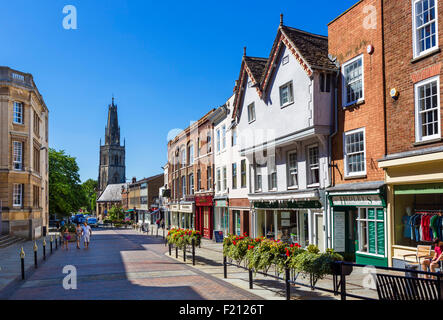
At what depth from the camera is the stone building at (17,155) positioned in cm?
3484

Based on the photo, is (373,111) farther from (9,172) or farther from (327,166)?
(9,172)

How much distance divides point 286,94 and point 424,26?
8.05m

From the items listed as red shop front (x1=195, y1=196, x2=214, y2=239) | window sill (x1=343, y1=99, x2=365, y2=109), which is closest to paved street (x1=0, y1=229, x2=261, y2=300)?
window sill (x1=343, y1=99, x2=365, y2=109)

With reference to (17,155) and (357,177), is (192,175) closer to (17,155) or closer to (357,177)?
(17,155)

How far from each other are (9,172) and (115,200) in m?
92.2

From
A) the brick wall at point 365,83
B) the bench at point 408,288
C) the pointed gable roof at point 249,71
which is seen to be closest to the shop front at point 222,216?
the pointed gable roof at point 249,71

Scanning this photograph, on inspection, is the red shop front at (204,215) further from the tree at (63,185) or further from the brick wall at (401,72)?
the tree at (63,185)

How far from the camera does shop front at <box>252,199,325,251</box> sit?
19.6 meters

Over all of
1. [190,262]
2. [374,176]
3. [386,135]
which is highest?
[386,135]

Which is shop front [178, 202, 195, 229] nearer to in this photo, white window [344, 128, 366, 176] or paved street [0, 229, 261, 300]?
paved street [0, 229, 261, 300]

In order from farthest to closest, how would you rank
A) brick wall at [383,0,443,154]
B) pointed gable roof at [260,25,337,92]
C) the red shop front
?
the red shop front → pointed gable roof at [260,25,337,92] → brick wall at [383,0,443,154]

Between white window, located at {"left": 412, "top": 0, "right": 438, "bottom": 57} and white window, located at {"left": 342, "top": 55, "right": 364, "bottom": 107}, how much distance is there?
9.53 feet

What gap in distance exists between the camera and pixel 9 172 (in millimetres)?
35062
